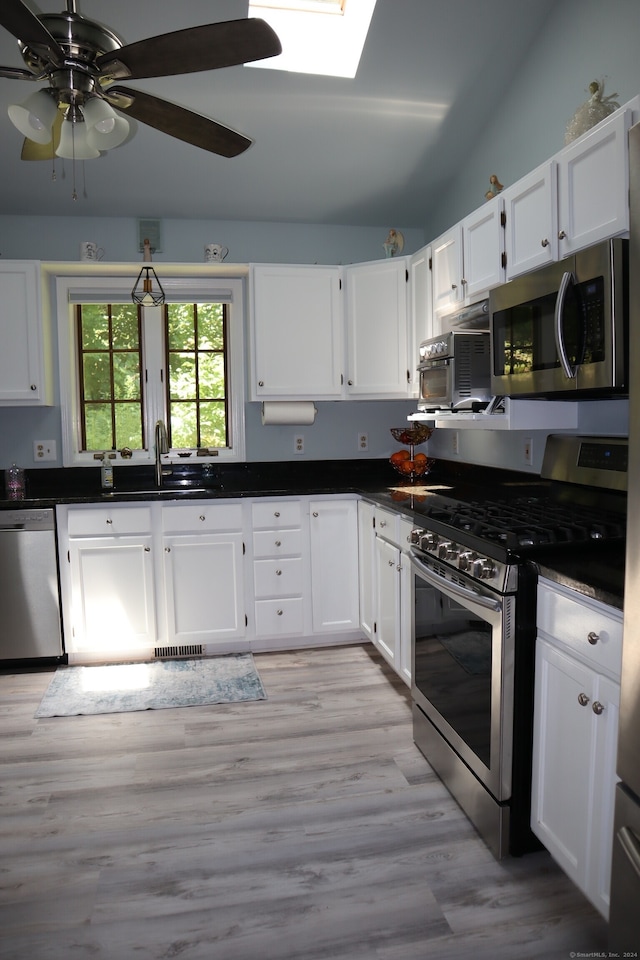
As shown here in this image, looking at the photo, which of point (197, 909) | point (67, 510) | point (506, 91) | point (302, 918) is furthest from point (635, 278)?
point (67, 510)

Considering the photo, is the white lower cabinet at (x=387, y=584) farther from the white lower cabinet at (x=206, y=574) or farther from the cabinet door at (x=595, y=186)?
the cabinet door at (x=595, y=186)

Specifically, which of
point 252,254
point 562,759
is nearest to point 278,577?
point 252,254

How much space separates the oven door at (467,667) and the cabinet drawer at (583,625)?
113 millimetres

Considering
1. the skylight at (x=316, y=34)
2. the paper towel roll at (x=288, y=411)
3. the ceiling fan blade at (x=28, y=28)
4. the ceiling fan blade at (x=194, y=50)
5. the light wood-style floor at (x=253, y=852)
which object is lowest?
the light wood-style floor at (x=253, y=852)

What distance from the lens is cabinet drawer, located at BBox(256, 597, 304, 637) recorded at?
3719mm

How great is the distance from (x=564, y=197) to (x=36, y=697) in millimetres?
3152

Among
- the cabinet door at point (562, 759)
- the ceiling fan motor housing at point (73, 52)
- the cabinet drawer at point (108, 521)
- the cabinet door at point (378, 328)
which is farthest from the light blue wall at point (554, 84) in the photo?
the cabinet drawer at point (108, 521)

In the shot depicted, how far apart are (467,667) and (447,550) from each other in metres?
0.38

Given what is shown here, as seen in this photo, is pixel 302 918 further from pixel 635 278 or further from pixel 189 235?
pixel 189 235

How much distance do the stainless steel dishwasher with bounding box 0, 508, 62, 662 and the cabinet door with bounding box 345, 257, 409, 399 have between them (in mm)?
1928

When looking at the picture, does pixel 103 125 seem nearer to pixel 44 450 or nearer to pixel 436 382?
pixel 436 382

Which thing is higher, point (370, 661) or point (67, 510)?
point (67, 510)

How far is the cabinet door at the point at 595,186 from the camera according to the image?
1.87 metres

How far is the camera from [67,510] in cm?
351
